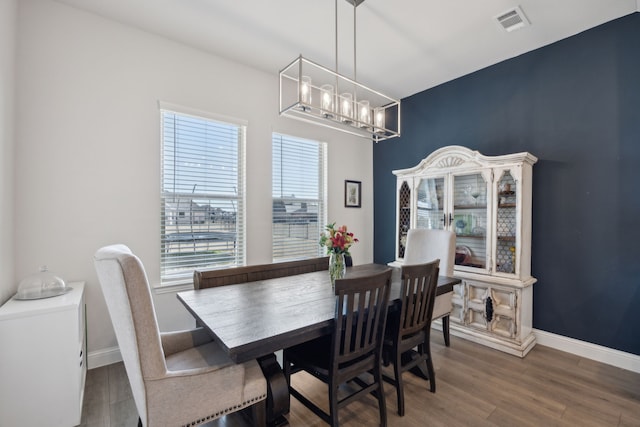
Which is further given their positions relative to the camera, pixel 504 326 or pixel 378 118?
pixel 504 326

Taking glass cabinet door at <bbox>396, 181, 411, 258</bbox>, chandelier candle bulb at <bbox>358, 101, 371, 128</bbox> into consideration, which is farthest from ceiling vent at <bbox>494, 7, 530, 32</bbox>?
glass cabinet door at <bbox>396, 181, 411, 258</bbox>

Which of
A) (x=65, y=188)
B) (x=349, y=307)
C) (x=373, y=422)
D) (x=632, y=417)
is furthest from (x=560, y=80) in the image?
(x=65, y=188)

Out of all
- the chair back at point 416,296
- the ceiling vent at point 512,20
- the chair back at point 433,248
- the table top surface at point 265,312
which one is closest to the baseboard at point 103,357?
the table top surface at point 265,312

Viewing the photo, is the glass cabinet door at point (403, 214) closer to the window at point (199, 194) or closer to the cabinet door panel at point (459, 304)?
the cabinet door panel at point (459, 304)

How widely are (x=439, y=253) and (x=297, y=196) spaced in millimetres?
1883

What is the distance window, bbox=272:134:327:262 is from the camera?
12.3ft

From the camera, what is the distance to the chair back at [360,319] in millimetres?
1616

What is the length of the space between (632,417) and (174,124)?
4.33m

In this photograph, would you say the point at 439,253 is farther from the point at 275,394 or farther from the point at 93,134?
the point at 93,134

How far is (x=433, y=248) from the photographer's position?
304cm

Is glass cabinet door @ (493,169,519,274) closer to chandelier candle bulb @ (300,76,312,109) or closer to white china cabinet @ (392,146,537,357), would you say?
white china cabinet @ (392,146,537,357)

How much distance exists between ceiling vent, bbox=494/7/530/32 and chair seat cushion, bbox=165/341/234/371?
339 centimetres

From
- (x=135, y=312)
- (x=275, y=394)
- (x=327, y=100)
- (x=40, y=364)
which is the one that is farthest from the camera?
(x=327, y=100)

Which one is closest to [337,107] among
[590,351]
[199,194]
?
[199,194]
